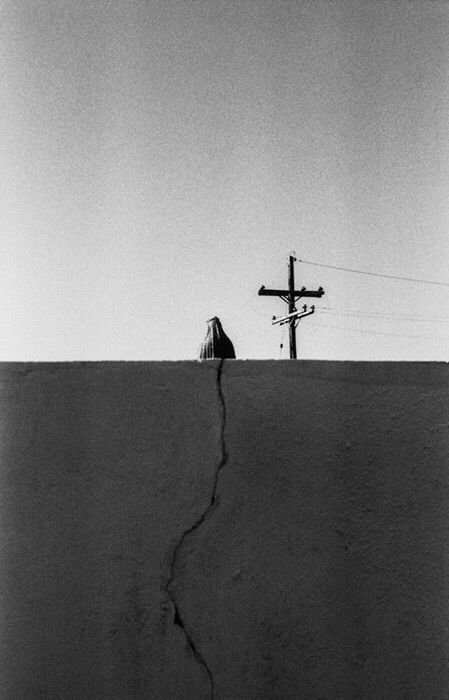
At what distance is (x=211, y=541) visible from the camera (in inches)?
59.7

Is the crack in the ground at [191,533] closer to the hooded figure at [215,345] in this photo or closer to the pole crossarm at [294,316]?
the hooded figure at [215,345]

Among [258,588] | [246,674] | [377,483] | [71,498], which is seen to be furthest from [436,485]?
[71,498]

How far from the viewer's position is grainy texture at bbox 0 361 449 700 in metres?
1.50

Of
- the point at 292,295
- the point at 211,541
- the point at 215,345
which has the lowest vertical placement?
the point at 211,541

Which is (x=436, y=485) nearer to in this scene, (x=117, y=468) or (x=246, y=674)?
(x=246, y=674)

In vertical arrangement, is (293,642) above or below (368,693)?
above

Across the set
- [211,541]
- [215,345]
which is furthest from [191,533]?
[215,345]

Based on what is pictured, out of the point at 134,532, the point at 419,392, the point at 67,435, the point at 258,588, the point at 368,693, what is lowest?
the point at 368,693

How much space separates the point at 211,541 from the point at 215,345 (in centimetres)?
325

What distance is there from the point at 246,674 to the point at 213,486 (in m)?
0.51

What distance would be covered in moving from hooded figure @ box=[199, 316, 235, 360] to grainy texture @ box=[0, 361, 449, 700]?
305 cm

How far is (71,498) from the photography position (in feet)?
4.92

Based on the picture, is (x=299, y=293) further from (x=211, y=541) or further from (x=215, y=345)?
(x=211, y=541)

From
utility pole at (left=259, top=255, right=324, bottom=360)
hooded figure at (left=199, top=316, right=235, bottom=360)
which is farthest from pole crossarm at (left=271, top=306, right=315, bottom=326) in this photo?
hooded figure at (left=199, top=316, right=235, bottom=360)
